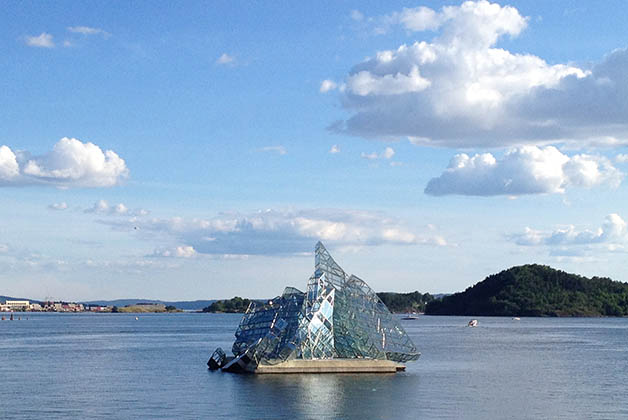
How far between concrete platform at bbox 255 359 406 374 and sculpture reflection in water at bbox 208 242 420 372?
0.45m

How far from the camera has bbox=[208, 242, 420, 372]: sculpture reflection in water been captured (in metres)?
81.3

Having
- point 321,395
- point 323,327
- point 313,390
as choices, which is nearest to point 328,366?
point 323,327

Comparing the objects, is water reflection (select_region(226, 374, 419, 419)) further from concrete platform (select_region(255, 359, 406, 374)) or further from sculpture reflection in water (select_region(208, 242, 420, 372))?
sculpture reflection in water (select_region(208, 242, 420, 372))

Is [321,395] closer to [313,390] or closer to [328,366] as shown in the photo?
[313,390]

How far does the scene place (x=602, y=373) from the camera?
94812mm

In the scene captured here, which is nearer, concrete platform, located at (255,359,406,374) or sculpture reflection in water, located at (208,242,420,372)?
concrete platform, located at (255,359,406,374)

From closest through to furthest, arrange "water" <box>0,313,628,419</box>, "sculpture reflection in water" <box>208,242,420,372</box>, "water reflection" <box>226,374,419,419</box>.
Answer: "water reflection" <box>226,374,419,419</box>
"water" <box>0,313,628,419</box>
"sculpture reflection in water" <box>208,242,420,372</box>

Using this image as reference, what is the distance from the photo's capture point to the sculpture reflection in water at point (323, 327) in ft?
267

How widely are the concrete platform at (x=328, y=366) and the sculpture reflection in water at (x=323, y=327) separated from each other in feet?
1.48

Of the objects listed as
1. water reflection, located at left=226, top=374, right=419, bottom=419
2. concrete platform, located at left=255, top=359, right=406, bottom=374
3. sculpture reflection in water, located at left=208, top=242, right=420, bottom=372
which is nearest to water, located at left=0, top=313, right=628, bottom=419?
water reflection, located at left=226, top=374, right=419, bottom=419

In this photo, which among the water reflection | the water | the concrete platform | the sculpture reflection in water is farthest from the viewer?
the sculpture reflection in water

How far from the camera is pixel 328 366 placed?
8131 cm

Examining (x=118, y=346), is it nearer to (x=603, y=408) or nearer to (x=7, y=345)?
(x=7, y=345)

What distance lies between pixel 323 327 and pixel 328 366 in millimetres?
3302
